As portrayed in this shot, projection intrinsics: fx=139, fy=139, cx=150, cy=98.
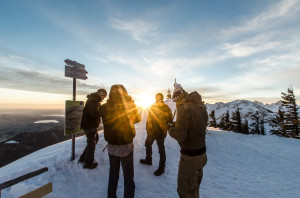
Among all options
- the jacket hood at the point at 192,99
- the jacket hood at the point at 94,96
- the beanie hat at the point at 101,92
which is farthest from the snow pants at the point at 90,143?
the jacket hood at the point at 192,99

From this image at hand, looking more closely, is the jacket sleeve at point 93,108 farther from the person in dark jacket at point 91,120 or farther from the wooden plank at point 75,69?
the wooden plank at point 75,69

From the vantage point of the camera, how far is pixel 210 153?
9.56 metres

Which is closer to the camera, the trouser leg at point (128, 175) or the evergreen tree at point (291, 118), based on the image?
the trouser leg at point (128, 175)

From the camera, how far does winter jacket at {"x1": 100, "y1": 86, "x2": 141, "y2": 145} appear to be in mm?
3367

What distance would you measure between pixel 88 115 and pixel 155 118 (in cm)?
241

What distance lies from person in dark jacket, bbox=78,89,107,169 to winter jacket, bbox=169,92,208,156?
2.92m

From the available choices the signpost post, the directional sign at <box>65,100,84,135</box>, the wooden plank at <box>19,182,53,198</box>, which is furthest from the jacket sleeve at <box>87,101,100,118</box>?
the wooden plank at <box>19,182,53,198</box>

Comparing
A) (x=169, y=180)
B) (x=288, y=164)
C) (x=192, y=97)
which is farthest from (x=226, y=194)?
(x=288, y=164)

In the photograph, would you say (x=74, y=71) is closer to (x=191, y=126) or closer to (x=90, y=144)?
(x=90, y=144)

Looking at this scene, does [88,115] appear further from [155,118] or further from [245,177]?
[245,177]

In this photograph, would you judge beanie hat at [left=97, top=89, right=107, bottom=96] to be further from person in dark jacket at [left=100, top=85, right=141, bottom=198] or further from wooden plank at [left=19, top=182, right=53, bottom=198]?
Answer: wooden plank at [left=19, top=182, right=53, bottom=198]

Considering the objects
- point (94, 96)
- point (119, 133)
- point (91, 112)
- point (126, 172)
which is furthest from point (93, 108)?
point (126, 172)

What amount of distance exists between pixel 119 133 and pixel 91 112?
1887 mm

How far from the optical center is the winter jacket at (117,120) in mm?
3367
